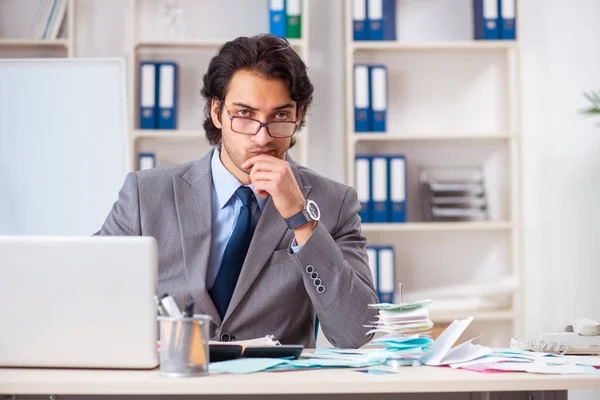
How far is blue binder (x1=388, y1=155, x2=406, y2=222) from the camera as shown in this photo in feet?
11.5

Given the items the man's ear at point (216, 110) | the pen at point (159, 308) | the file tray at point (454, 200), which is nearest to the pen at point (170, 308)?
the pen at point (159, 308)

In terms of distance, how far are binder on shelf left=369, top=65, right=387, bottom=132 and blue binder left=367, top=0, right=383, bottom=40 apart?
0.56 ft

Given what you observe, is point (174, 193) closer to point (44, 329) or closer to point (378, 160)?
point (44, 329)

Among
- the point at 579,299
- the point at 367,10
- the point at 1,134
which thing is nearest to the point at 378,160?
the point at 367,10

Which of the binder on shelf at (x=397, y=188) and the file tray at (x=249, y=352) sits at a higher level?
the binder on shelf at (x=397, y=188)

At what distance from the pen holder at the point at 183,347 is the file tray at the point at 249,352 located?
0.12m

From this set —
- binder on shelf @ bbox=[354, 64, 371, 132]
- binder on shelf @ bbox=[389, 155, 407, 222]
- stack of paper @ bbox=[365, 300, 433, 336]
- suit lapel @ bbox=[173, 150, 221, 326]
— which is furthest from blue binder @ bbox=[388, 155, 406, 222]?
stack of paper @ bbox=[365, 300, 433, 336]

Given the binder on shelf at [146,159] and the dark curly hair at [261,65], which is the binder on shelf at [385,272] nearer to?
the binder on shelf at [146,159]

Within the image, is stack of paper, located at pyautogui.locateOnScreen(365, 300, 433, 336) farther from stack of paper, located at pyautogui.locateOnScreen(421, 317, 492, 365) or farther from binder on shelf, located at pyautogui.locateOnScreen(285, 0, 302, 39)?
binder on shelf, located at pyautogui.locateOnScreen(285, 0, 302, 39)

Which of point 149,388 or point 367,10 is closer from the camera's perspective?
point 149,388

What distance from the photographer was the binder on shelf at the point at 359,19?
11.7 ft

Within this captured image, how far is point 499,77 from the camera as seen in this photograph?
388 centimetres

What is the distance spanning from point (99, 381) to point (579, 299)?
10.7 feet

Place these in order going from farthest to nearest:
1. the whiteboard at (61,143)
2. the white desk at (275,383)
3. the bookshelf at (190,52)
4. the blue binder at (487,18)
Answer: the bookshelf at (190,52)
the blue binder at (487,18)
the whiteboard at (61,143)
the white desk at (275,383)
